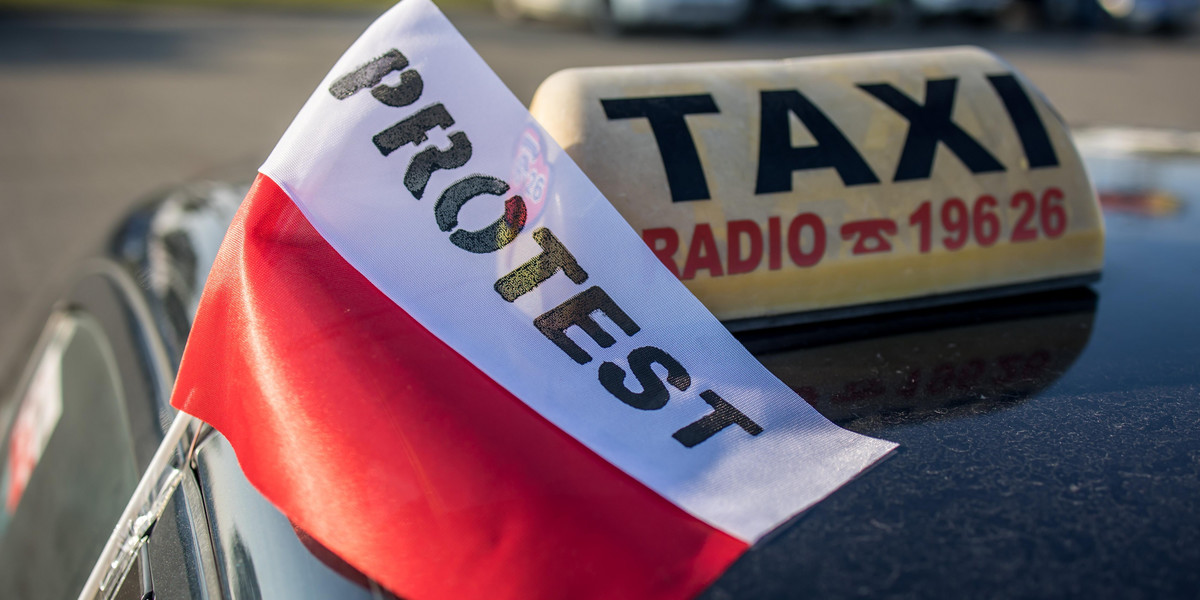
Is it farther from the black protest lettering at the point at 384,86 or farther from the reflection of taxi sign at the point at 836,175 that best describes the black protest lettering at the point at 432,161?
the reflection of taxi sign at the point at 836,175

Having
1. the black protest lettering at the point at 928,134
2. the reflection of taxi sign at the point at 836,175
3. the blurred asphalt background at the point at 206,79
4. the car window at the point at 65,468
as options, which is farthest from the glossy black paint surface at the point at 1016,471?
the blurred asphalt background at the point at 206,79

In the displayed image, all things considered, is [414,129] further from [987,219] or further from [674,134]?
[987,219]

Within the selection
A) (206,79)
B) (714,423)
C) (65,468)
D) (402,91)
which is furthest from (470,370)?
(206,79)

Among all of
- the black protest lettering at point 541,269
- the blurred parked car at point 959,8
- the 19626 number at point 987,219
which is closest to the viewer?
the black protest lettering at point 541,269

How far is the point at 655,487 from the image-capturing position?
100 cm

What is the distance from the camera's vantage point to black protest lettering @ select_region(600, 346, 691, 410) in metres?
1.14

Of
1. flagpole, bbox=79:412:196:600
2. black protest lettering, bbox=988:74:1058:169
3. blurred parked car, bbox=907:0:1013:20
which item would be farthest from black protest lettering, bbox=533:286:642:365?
blurred parked car, bbox=907:0:1013:20

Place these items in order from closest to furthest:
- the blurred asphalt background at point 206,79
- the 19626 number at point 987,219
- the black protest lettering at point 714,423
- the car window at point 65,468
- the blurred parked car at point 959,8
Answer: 1. the black protest lettering at point 714,423
2. the car window at point 65,468
3. the 19626 number at point 987,219
4. the blurred asphalt background at point 206,79
5. the blurred parked car at point 959,8

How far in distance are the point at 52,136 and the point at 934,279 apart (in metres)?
8.22

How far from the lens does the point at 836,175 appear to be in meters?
1.49

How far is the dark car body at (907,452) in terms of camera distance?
890 millimetres

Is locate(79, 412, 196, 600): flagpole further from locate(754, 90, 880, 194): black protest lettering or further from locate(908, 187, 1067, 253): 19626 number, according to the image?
locate(908, 187, 1067, 253): 19626 number

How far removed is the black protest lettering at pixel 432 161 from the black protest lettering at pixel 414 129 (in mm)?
23

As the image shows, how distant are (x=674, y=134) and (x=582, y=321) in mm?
406
